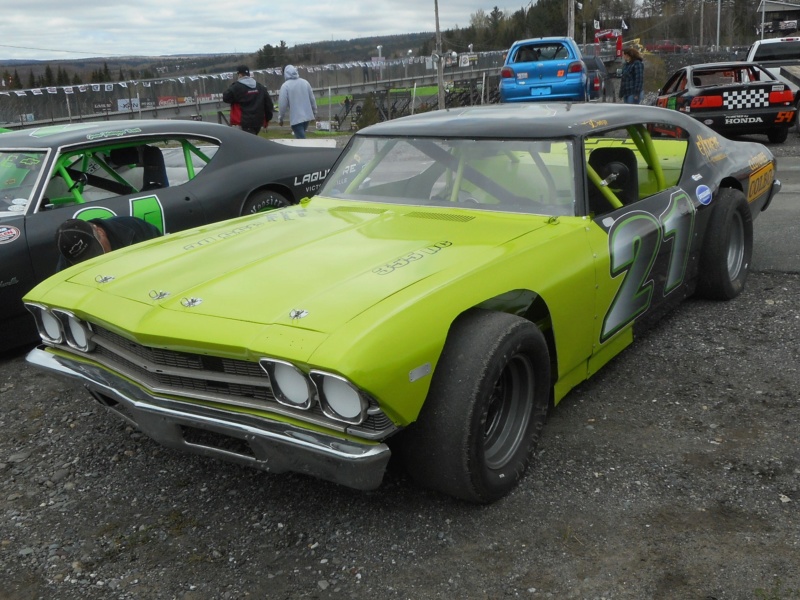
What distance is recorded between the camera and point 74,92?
2494cm

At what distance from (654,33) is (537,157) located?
95343 millimetres

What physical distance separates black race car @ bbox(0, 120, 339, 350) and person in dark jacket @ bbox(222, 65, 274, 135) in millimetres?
4149

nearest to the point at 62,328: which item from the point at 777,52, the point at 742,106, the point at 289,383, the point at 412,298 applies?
the point at 289,383

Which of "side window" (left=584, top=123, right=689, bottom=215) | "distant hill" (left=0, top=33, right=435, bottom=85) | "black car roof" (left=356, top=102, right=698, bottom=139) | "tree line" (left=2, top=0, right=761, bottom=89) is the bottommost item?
"side window" (left=584, top=123, right=689, bottom=215)

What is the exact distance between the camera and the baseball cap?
4113 mm

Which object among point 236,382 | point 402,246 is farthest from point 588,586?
point 402,246

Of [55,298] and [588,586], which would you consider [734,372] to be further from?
[55,298]

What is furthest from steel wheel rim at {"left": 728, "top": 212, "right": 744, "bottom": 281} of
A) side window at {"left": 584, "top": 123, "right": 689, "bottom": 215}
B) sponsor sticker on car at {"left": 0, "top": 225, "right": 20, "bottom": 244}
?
sponsor sticker on car at {"left": 0, "top": 225, "right": 20, "bottom": 244}

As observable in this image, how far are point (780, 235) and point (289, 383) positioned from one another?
5.51 metres

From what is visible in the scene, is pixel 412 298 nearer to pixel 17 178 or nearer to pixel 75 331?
pixel 75 331

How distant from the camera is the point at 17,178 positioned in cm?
507

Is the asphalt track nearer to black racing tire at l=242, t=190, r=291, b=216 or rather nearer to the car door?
the car door

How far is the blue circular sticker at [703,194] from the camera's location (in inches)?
177

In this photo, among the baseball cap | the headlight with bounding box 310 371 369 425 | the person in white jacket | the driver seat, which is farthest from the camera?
the person in white jacket
